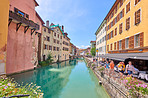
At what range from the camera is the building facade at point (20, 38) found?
11.7 m

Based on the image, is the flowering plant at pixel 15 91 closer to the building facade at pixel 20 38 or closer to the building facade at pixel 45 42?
the building facade at pixel 20 38

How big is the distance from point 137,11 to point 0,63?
16655mm

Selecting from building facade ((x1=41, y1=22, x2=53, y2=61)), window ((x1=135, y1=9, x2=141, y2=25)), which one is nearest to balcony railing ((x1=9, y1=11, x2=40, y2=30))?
building facade ((x1=41, y1=22, x2=53, y2=61))

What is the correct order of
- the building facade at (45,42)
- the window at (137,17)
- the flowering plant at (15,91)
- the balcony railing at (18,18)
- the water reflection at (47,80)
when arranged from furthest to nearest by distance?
the building facade at (45,42)
the balcony railing at (18,18)
the window at (137,17)
the water reflection at (47,80)
the flowering plant at (15,91)

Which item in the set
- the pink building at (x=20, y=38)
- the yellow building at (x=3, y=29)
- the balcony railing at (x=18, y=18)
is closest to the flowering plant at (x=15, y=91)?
the yellow building at (x=3, y=29)

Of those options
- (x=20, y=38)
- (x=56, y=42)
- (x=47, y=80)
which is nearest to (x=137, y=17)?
(x=47, y=80)

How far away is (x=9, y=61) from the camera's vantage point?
11539 millimetres

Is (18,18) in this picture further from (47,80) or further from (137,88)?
(137,88)

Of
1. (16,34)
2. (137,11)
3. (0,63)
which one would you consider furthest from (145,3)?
(16,34)


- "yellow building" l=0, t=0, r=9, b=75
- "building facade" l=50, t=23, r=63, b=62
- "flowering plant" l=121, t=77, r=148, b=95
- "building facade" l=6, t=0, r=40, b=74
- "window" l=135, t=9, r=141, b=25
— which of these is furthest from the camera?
"building facade" l=50, t=23, r=63, b=62

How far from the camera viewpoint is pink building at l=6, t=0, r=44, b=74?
11.7 meters

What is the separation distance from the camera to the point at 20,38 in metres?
13.5

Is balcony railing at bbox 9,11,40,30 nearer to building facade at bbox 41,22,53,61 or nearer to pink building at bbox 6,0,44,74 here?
pink building at bbox 6,0,44,74

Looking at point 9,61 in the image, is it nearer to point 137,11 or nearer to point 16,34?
point 16,34
